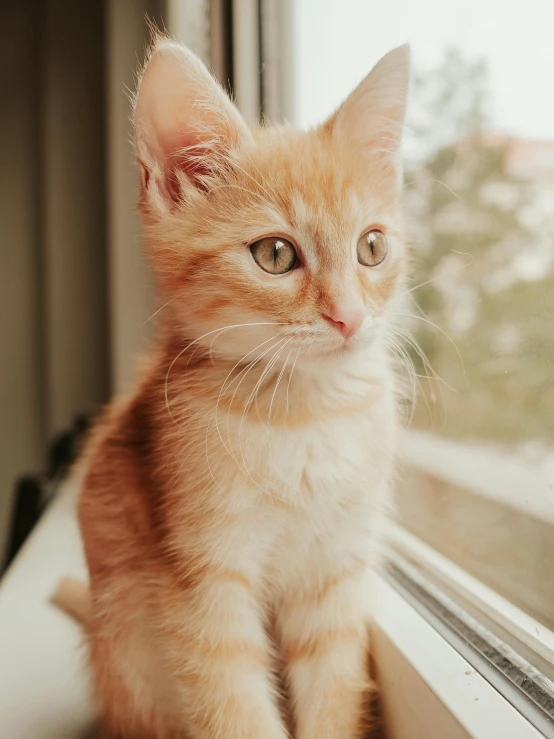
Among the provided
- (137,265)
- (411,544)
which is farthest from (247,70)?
(411,544)

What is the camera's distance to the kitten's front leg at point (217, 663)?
584 millimetres

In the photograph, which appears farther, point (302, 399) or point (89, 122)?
point (89, 122)

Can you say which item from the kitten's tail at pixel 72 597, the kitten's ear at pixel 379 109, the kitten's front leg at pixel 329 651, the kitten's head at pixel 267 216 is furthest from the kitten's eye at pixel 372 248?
the kitten's tail at pixel 72 597

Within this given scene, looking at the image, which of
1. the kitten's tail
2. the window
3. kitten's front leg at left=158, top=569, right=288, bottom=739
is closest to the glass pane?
the window

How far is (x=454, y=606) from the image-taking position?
0.68m

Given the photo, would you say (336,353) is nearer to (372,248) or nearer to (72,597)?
(372,248)

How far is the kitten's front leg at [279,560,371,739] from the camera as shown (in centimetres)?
63

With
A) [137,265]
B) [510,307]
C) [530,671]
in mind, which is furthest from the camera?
[137,265]

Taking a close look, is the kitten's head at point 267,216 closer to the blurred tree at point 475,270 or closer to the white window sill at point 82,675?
the blurred tree at point 475,270

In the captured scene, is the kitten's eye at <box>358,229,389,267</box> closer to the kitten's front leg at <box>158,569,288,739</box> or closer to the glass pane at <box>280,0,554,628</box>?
the glass pane at <box>280,0,554,628</box>

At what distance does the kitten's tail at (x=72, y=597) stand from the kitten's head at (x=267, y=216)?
0.47 metres

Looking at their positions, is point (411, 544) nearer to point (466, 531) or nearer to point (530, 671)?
point (466, 531)

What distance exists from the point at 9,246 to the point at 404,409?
1816mm

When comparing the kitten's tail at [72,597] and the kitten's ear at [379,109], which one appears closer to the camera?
the kitten's ear at [379,109]
